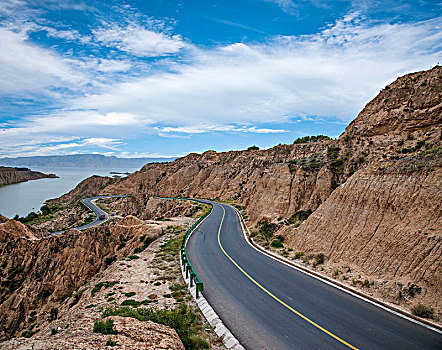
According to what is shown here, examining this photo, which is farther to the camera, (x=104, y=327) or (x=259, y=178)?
(x=259, y=178)

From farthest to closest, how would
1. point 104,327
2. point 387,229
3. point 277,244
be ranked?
point 277,244 < point 387,229 < point 104,327

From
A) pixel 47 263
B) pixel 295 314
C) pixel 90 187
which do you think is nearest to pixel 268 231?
pixel 295 314

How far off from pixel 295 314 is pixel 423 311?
3787 millimetres

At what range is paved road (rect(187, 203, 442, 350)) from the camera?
6742mm

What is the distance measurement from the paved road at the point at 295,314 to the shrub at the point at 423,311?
0.53 metres

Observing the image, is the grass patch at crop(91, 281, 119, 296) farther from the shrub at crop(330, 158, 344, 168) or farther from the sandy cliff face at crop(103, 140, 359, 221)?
the shrub at crop(330, 158, 344, 168)

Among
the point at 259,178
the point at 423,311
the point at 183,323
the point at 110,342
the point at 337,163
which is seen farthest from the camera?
the point at 259,178

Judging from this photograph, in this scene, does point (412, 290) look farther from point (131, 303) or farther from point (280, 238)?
point (131, 303)

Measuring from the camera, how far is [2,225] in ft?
93.9

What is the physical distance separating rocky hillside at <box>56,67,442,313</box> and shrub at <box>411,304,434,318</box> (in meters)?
0.29

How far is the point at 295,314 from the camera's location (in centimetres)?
822

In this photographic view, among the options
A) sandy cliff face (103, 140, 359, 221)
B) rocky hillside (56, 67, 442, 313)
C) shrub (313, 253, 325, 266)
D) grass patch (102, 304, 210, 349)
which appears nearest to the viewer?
grass patch (102, 304, 210, 349)

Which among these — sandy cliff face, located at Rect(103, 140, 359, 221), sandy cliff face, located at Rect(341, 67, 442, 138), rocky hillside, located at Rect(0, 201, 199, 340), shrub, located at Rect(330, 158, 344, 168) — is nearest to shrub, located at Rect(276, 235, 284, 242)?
sandy cliff face, located at Rect(103, 140, 359, 221)

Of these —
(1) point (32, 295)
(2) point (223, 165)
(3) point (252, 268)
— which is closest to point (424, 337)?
(3) point (252, 268)
